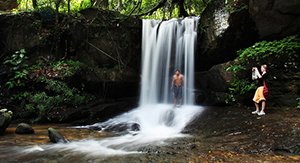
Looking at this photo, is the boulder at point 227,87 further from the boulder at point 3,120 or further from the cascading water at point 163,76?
the boulder at point 3,120

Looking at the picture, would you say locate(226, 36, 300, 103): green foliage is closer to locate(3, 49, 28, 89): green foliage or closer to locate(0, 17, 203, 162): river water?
locate(0, 17, 203, 162): river water

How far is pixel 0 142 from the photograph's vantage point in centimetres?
663

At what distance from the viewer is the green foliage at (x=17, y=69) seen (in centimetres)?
1123

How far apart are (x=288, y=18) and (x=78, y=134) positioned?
8051mm

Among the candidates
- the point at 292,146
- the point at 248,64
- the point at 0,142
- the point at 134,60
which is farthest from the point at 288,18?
the point at 0,142

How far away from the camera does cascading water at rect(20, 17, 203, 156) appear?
9.51 metres

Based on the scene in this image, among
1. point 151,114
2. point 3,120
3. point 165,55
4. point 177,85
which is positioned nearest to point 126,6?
point 165,55

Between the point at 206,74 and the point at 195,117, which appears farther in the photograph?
the point at 206,74

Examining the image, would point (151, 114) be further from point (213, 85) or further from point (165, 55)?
point (165, 55)

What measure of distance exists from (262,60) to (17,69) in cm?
994

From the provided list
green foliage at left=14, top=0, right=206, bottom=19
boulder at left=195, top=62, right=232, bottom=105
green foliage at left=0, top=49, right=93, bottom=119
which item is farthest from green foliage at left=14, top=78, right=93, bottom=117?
boulder at left=195, top=62, right=232, bottom=105

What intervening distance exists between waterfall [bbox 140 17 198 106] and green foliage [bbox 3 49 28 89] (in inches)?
206

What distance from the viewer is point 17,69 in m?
11.6

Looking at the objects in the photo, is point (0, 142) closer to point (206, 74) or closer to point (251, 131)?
point (251, 131)
